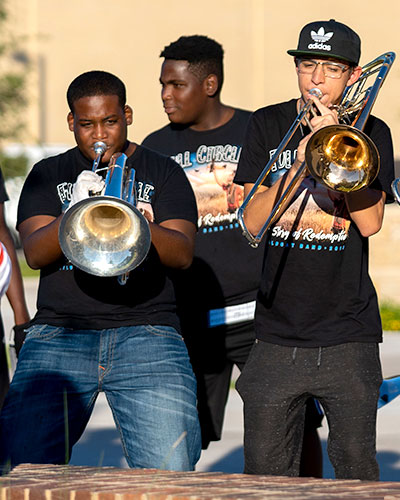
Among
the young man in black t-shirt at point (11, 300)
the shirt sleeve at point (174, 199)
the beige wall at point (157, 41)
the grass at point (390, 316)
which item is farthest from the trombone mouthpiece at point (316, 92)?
the beige wall at point (157, 41)

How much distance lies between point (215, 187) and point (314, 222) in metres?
1.26

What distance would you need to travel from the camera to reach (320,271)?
382 centimetres

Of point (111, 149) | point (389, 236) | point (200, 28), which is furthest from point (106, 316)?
point (200, 28)

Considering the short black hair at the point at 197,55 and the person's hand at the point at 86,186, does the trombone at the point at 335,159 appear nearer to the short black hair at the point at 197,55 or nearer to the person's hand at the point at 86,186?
the person's hand at the point at 86,186

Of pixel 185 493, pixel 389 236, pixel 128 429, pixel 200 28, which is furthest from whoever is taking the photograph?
pixel 200 28

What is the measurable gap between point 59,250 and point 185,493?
56.2 inches

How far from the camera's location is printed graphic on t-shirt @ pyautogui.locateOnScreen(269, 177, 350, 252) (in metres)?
3.82

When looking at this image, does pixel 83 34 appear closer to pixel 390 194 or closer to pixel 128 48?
pixel 128 48

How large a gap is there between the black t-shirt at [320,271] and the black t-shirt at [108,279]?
364mm

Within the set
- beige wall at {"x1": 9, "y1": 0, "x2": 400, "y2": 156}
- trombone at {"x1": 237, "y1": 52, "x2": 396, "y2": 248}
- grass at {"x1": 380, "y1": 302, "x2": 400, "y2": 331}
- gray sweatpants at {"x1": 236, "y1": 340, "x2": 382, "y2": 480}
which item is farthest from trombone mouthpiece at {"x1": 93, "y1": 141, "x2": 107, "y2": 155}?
beige wall at {"x1": 9, "y1": 0, "x2": 400, "y2": 156}

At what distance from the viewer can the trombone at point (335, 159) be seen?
3.66 m

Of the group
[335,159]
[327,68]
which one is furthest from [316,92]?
[335,159]

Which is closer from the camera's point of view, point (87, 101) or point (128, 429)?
point (128, 429)

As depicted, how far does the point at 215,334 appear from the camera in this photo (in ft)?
16.4
